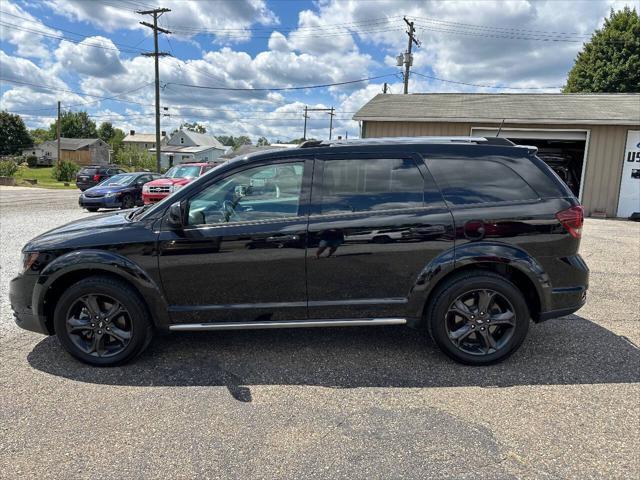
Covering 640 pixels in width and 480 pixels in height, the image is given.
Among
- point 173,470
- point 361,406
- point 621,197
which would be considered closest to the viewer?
point 173,470

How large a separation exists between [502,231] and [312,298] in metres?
1.63

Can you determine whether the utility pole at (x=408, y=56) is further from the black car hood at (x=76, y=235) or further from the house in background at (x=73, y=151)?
the house in background at (x=73, y=151)

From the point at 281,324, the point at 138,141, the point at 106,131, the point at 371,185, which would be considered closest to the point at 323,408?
the point at 281,324

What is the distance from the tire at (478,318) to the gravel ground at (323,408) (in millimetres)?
166

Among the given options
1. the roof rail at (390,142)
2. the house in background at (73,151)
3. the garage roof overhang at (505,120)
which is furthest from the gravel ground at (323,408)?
the house in background at (73,151)

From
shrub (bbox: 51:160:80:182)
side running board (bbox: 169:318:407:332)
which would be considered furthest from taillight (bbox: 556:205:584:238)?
shrub (bbox: 51:160:80:182)

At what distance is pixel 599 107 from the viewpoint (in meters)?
14.9

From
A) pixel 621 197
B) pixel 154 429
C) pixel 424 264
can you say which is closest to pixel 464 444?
pixel 424 264

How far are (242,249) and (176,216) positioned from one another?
572 mm

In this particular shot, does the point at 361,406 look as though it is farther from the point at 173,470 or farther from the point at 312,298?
the point at 173,470

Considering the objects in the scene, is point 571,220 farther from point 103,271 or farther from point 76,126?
point 76,126

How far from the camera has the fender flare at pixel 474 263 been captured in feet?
11.6

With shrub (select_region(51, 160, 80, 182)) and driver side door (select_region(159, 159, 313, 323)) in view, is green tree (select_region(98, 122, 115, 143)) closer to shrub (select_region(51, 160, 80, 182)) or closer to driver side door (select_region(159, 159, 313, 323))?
shrub (select_region(51, 160, 80, 182))

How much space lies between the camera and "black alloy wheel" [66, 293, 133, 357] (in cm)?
360
